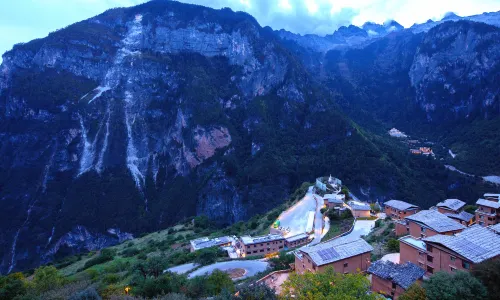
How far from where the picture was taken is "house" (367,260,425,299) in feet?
65.5

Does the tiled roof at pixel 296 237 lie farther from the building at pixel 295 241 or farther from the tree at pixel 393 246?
the tree at pixel 393 246

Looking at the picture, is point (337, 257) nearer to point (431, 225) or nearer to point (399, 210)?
point (431, 225)

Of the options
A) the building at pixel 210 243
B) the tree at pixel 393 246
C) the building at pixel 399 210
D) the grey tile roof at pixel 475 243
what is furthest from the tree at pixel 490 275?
the building at pixel 210 243

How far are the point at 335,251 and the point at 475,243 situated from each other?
8.89 meters

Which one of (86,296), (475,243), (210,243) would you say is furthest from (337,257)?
(210,243)

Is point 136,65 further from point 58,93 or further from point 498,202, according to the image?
point 498,202

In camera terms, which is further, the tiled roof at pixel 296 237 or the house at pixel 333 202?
the house at pixel 333 202

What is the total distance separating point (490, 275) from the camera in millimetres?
16297

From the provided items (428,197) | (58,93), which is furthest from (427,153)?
(58,93)

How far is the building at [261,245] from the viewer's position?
47.4 metres

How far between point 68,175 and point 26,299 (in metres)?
104

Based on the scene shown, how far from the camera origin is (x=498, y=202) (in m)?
35.9

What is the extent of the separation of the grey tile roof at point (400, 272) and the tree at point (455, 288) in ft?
12.3

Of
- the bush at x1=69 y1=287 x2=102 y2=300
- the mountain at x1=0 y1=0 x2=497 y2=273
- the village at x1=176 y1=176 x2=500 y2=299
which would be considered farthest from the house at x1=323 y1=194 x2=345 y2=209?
the bush at x1=69 y1=287 x2=102 y2=300
